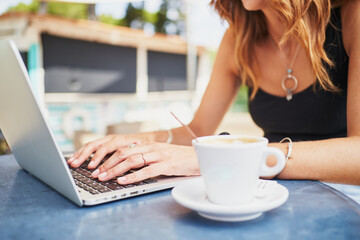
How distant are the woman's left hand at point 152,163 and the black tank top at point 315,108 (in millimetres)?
669

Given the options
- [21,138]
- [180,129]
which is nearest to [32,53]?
[180,129]

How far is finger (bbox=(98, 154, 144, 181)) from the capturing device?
0.73m

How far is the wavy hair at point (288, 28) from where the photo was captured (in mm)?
1137

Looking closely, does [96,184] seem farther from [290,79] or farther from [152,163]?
Answer: [290,79]

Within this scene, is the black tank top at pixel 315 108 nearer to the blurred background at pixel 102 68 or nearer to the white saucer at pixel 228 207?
the white saucer at pixel 228 207

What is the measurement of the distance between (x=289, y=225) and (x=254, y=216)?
0.05 meters

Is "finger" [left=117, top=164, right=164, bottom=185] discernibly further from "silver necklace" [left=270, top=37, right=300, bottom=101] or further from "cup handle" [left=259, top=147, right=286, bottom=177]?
"silver necklace" [left=270, top=37, right=300, bottom=101]

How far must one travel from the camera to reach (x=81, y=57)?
5.90 m

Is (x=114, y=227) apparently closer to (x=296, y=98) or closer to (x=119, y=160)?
(x=119, y=160)

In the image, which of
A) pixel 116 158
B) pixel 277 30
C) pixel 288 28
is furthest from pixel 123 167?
pixel 277 30

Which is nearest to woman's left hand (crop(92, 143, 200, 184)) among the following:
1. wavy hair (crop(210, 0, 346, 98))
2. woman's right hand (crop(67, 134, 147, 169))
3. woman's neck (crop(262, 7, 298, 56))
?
woman's right hand (crop(67, 134, 147, 169))

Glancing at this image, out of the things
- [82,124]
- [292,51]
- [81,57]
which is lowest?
[82,124]

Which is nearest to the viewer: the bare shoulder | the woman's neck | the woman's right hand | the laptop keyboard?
the laptop keyboard

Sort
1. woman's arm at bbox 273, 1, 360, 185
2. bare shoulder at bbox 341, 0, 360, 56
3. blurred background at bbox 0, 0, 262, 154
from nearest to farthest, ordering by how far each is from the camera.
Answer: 1. woman's arm at bbox 273, 1, 360, 185
2. bare shoulder at bbox 341, 0, 360, 56
3. blurred background at bbox 0, 0, 262, 154
